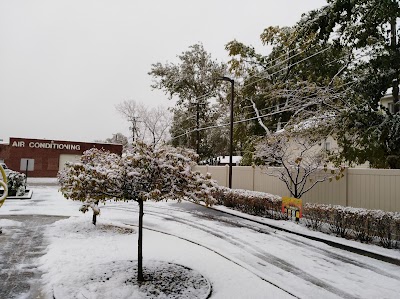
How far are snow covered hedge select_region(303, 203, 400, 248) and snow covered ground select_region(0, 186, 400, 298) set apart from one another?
662mm

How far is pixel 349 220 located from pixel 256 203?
5110 mm

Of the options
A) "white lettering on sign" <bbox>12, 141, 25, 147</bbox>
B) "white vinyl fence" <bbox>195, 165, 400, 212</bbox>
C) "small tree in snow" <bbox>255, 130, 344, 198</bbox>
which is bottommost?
"white vinyl fence" <bbox>195, 165, 400, 212</bbox>

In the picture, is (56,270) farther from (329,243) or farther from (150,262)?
(329,243)

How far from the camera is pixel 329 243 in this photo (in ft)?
32.8

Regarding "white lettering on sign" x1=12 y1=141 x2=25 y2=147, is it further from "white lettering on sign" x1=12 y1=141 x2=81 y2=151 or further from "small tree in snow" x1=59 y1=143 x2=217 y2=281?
"small tree in snow" x1=59 y1=143 x2=217 y2=281

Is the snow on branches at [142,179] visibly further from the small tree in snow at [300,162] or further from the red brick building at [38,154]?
the red brick building at [38,154]

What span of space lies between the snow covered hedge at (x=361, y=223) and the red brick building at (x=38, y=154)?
110 feet

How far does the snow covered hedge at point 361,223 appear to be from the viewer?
9461 mm

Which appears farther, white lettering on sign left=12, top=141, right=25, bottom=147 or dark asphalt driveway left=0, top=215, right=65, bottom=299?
white lettering on sign left=12, top=141, right=25, bottom=147

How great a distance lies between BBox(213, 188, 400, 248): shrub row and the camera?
9.50 meters

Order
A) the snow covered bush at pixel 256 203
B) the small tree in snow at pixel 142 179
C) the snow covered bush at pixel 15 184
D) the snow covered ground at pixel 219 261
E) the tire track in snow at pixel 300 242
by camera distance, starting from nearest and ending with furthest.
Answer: the snow covered ground at pixel 219 261 < the small tree in snow at pixel 142 179 < the tire track in snow at pixel 300 242 < the snow covered bush at pixel 256 203 < the snow covered bush at pixel 15 184

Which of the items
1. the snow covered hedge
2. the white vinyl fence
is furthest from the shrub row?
the white vinyl fence

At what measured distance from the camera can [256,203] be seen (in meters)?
15.3

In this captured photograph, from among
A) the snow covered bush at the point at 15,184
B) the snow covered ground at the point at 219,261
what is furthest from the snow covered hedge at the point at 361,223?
the snow covered bush at the point at 15,184
